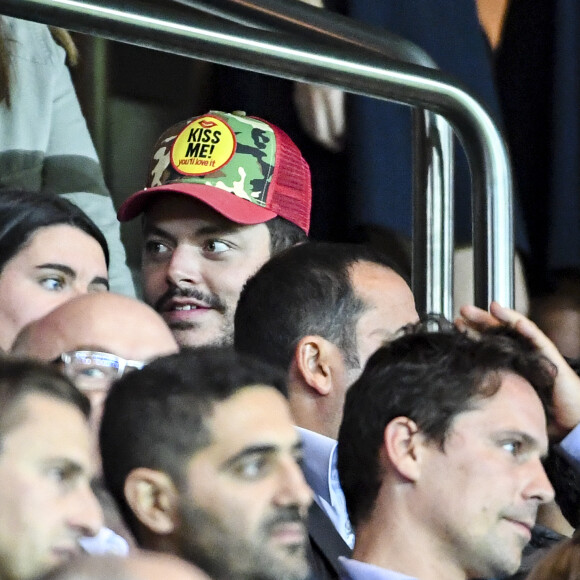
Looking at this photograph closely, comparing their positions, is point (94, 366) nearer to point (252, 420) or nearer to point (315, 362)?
point (252, 420)

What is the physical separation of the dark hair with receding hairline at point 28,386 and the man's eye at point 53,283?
0.46 m

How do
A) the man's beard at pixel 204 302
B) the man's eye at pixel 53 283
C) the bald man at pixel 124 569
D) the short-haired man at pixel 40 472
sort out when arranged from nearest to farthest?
the bald man at pixel 124 569
the short-haired man at pixel 40 472
the man's eye at pixel 53 283
the man's beard at pixel 204 302

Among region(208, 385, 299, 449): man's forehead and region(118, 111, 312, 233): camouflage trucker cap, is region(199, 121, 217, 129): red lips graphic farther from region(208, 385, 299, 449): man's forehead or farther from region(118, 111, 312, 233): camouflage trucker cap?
region(208, 385, 299, 449): man's forehead

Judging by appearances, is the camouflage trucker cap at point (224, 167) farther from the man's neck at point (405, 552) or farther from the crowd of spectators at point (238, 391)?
the man's neck at point (405, 552)

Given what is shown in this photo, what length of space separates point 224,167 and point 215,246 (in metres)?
0.11

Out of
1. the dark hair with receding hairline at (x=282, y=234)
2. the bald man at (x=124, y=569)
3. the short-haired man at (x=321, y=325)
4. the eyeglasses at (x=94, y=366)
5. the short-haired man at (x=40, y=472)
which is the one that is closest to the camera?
the bald man at (x=124, y=569)

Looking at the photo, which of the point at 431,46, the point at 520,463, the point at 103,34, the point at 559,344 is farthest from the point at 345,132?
the point at 103,34

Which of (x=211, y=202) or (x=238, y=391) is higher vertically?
(x=238, y=391)

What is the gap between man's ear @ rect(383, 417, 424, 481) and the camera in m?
1.17

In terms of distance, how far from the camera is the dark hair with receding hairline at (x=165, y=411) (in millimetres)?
864

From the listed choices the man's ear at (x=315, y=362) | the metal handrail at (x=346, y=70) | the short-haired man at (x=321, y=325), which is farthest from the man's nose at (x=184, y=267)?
the metal handrail at (x=346, y=70)

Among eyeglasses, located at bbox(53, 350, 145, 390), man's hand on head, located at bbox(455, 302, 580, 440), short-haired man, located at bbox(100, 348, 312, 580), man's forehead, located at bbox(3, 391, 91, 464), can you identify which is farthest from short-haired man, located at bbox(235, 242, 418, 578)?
man's forehead, located at bbox(3, 391, 91, 464)

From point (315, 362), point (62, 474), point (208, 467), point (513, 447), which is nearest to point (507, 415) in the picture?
point (513, 447)

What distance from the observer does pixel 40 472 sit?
0.77m
